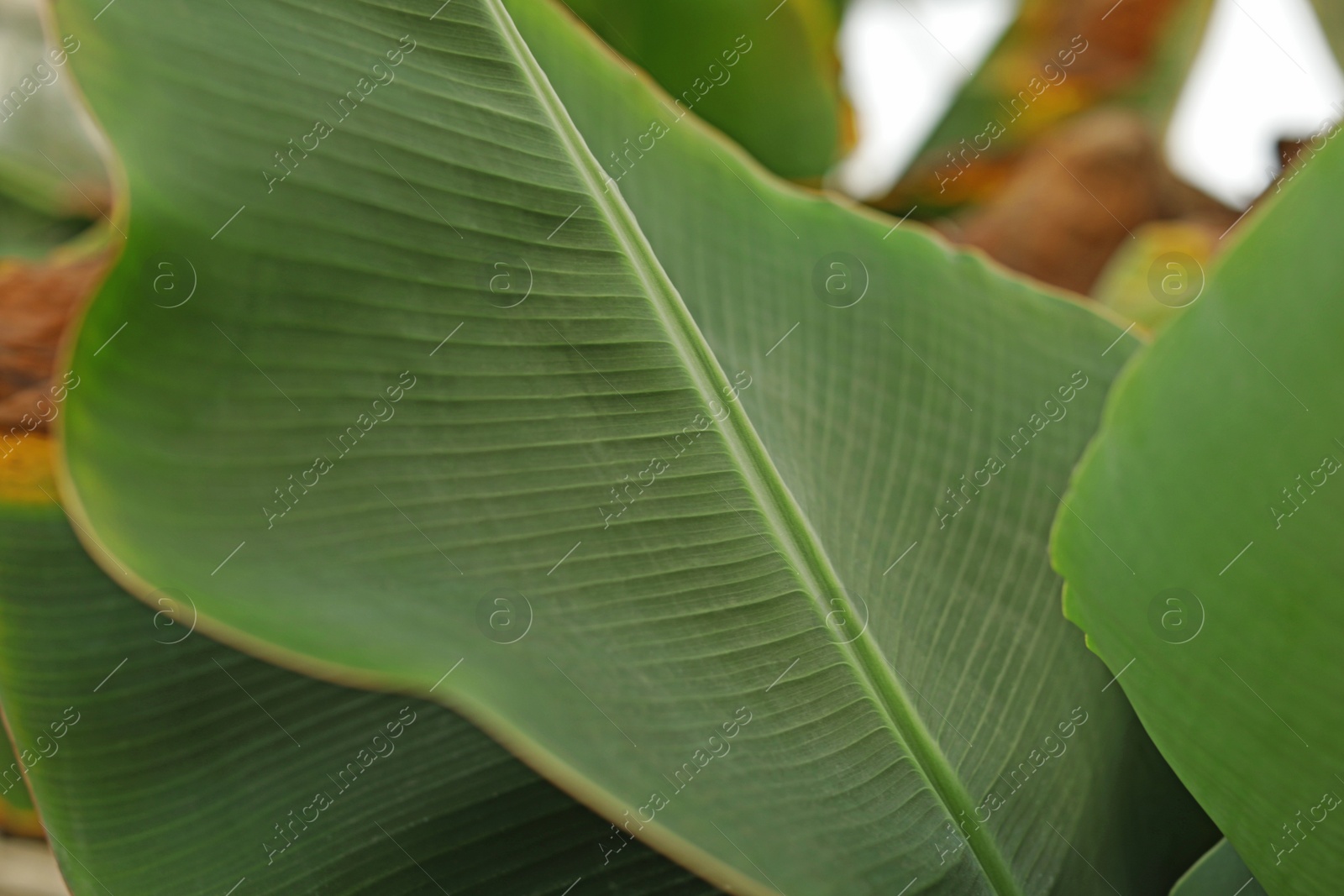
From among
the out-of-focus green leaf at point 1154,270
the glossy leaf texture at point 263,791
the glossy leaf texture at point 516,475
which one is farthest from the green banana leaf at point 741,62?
the glossy leaf texture at point 263,791

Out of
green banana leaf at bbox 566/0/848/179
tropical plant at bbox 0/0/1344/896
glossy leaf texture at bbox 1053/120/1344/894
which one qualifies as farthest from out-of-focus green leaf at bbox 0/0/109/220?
glossy leaf texture at bbox 1053/120/1344/894

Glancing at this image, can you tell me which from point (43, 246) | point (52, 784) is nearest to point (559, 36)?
point (52, 784)

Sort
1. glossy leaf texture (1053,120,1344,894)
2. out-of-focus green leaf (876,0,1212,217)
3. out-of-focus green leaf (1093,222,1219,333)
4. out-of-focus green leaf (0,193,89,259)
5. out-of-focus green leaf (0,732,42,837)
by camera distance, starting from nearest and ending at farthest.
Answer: glossy leaf texture (1053,120,1344,894), out-of-focus green leaf (0,732,42,837), out-of-focus green leaf (1093,222,1219,333), out-of-focus green leaf (0,193,89,259), out-of-focus green leaf (876,0,1212,217)

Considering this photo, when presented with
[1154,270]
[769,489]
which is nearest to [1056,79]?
[1154,270]

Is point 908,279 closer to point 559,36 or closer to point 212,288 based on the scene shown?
point 559,36

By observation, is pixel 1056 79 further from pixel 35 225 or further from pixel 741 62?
pixel 35 225

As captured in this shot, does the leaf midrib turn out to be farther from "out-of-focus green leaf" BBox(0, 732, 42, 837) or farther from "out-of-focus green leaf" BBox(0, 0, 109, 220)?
"out-of-focus green leaf" BBox(0, 0, 109, 220)

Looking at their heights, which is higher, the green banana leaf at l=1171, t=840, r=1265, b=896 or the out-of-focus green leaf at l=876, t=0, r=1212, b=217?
the out-of-focus green leaf at l=876, t=0, r=1212, b=217
